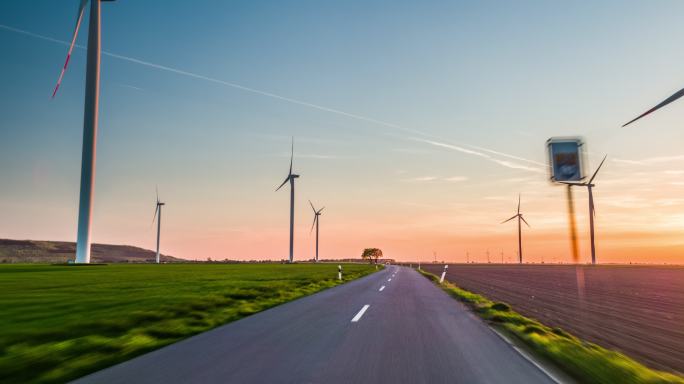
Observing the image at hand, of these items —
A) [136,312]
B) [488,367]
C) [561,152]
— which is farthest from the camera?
[561,152]

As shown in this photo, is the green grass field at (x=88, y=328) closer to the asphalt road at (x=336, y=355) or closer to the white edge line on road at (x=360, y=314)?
the asphalt road at (x=336, y=355)

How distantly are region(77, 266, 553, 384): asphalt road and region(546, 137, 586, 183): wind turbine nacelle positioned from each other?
17.4ft

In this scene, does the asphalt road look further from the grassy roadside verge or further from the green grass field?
the green grass field

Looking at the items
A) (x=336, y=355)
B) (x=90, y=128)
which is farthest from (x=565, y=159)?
(x=90, y=128)

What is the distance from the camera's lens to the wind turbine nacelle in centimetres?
1274

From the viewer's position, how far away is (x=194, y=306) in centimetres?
1318

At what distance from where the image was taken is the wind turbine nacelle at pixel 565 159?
12742 mm

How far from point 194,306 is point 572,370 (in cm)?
1023

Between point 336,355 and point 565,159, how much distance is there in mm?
9599

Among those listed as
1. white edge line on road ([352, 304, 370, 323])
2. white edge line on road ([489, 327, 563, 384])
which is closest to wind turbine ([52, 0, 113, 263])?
white edge line on road ([352, 304, 370, 323])

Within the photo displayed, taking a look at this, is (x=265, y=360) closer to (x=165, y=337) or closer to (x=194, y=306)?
(x=165, y=337)

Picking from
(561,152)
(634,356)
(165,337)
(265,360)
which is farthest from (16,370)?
(561,152)

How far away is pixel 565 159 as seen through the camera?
1292 cm

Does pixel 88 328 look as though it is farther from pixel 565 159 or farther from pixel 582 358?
pixel 565 159
